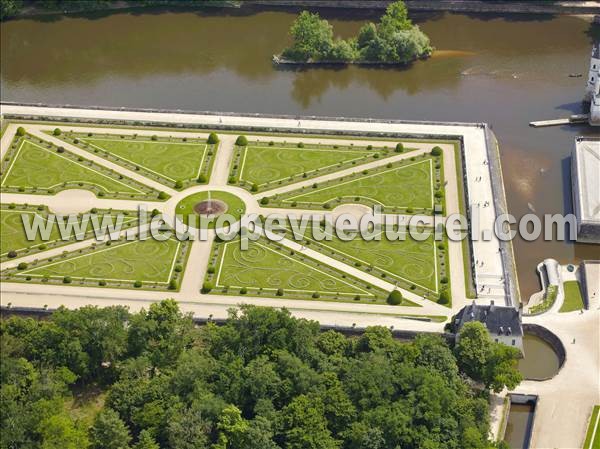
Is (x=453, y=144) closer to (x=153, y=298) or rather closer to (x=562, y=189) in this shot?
(x=562, y=189)

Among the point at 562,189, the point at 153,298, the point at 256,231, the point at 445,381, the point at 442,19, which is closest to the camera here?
the point at 445,381

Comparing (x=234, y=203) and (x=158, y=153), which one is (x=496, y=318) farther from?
(x=158, y=153)

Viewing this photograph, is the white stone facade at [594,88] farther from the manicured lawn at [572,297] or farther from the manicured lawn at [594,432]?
the manicured lawn at [594,432]

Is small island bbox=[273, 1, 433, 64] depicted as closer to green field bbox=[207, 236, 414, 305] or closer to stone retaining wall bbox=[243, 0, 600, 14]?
stone retaining wall bbox=[243, 0, 600, 14]

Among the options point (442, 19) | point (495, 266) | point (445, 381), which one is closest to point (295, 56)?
point (442, 19)

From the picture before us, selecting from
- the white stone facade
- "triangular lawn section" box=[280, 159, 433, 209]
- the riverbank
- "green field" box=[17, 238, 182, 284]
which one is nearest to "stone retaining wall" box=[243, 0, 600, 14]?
the riverbank

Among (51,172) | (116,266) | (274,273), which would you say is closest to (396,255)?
(274,273)
